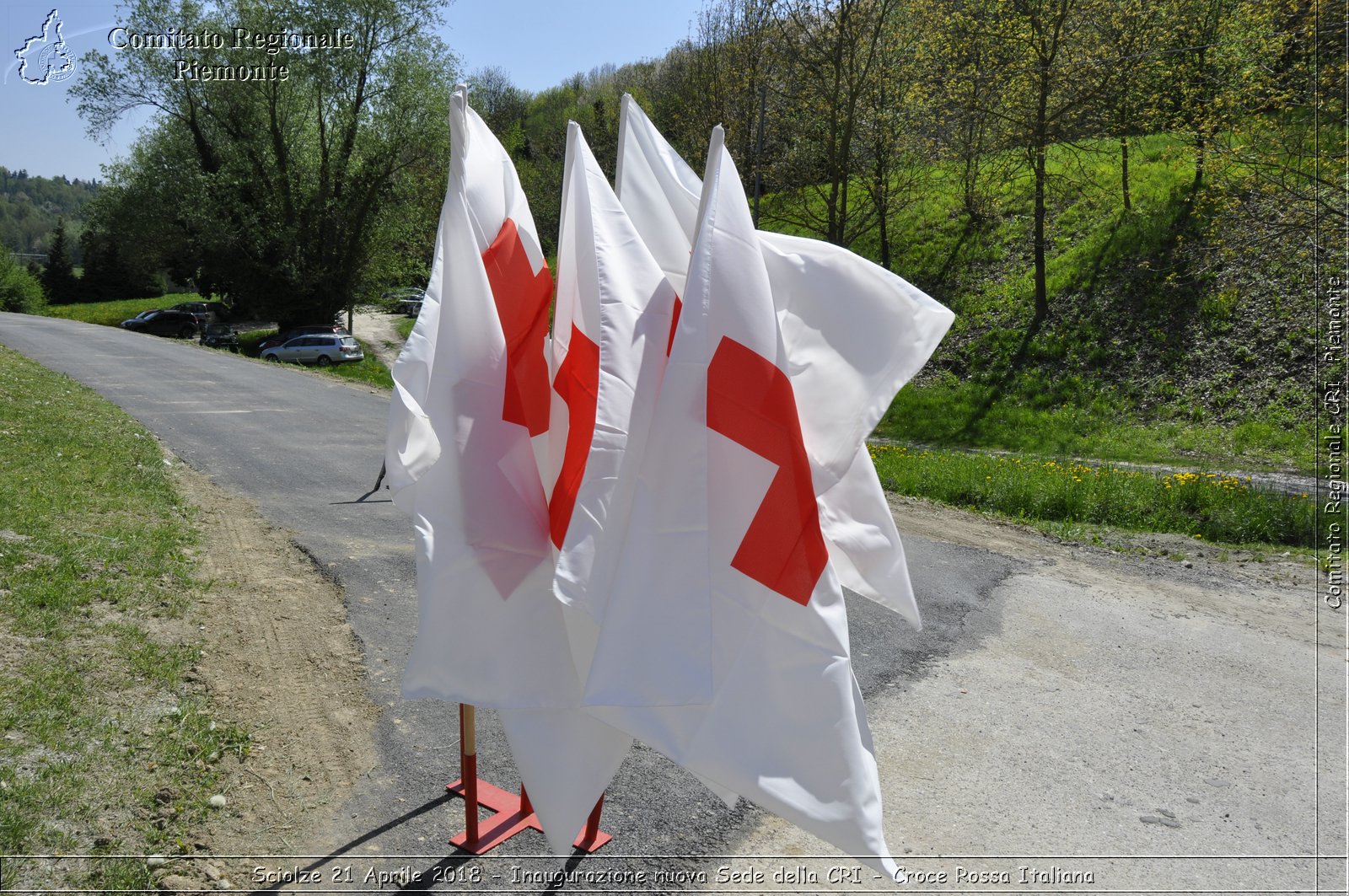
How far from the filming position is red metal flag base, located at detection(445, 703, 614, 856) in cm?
370

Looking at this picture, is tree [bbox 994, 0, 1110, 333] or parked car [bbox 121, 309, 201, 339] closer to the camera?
tree [bbox 994, 0, 1110, 333]

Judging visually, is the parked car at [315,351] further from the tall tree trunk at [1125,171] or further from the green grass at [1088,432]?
the tall tree trunk at [1125,171]

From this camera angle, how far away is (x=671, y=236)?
3.43 m

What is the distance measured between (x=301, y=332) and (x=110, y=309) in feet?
92.4

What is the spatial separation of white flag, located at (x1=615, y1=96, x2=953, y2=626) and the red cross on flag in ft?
0.63

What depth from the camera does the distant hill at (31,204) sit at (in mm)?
125688

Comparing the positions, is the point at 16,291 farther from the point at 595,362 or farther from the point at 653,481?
the point at 653,481

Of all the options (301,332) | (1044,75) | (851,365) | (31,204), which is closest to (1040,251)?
(1044,75)

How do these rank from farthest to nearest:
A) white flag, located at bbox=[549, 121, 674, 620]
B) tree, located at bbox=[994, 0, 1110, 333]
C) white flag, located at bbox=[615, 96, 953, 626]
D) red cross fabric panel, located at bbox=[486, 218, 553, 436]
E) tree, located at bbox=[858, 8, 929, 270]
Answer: tree, located at bbox=[858, 8, 929, 270]
tree, located at bbox=[994, 0, 1110, 333]
red cross fabric panel, located at bbox=[486, 218, 553, 436]
white flag, located at bbox=[615, 96, 953, 626]
white flag, located at bbox=[549, 121, 674, 620]

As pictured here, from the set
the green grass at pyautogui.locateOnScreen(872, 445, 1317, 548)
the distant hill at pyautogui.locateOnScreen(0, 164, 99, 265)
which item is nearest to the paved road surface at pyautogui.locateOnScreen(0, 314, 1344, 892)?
the green grass at pyautogui.locateOnScreen(872, 445, 1317, 548)

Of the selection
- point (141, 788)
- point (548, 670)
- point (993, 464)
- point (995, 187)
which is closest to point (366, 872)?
point (141, 788)

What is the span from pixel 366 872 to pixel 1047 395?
19.9 meters

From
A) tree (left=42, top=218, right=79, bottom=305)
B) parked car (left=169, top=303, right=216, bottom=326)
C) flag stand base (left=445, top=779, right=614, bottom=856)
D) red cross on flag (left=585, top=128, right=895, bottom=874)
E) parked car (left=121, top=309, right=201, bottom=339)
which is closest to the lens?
red cross on flag (left=585, top=128, right=895, bottom=874)

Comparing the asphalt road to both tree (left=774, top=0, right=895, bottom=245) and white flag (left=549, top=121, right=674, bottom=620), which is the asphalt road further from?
tree (left=774, top=0, right=895, bottom=245)
